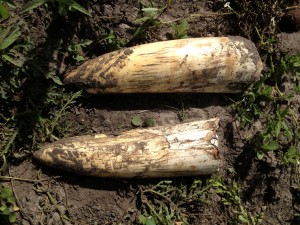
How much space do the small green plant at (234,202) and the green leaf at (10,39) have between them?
178cm

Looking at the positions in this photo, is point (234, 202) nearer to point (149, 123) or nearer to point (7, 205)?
point (149, 123)

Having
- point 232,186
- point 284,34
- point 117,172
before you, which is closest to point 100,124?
point 117,172

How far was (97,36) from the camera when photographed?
10.8 feet

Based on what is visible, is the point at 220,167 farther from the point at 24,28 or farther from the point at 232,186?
the point at 24,28

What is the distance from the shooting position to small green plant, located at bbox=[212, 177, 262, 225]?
333cm

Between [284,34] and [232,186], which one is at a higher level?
[284,34]

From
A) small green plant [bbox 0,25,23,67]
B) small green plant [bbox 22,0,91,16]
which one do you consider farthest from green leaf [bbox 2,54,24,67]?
small green plant [bbox 22,0,91,16]

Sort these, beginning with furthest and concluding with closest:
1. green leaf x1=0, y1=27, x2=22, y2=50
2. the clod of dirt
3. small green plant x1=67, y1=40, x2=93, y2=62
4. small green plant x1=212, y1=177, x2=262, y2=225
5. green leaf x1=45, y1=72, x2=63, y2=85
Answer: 1. the clod of dirt
2. small green plant x1=212, y1=177, x2=262, y2=225
3. small green plant x1=67, y1=40, x2=93, y2=62
4. green leaf x1=45, y1=72, x2=63, y2=85
5. green leaf x1=0, y1=27, x2=22, y2=50

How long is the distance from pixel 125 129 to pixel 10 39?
1043 millimetres

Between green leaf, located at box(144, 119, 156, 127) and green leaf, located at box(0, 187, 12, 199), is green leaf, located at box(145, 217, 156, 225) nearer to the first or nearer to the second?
green leaf, located at box(144, 119, 156, 127)

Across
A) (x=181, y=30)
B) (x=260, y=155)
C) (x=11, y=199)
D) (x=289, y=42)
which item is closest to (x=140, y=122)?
(x=181, y=30)

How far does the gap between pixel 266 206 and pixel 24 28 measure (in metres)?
2.27

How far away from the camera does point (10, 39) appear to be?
289 cm

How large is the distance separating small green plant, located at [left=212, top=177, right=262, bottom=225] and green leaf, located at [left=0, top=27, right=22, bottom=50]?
1777mm
